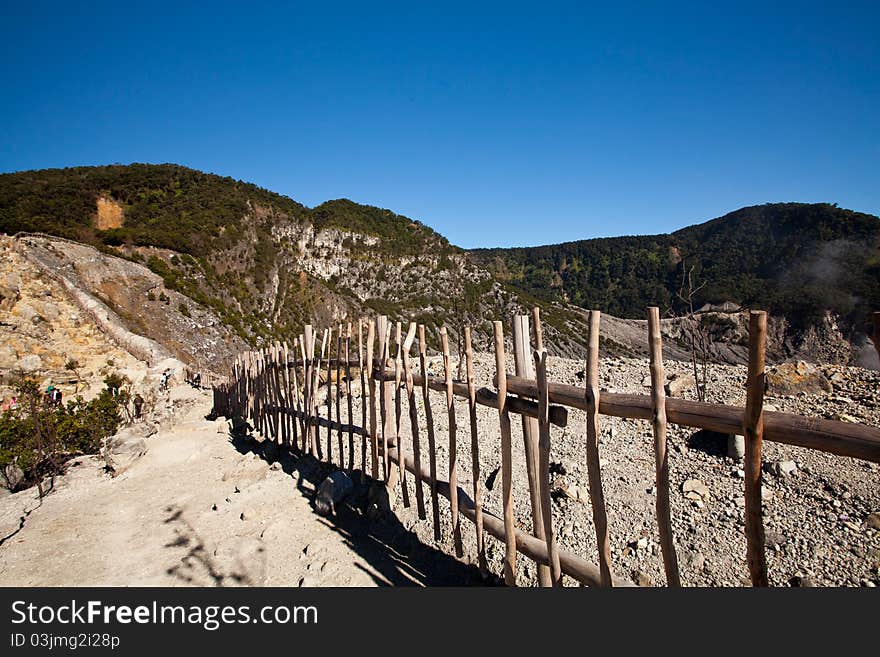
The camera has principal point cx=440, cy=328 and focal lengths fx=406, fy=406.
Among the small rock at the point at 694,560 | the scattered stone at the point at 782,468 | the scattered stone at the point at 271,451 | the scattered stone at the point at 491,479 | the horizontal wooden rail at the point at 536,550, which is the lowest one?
the scattered stone at the point at 271,451

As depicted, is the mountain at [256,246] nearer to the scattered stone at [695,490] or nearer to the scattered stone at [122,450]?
the scattered stone at [122,450]

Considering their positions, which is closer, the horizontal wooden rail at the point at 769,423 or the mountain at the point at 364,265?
the horizontal wooden rail at the point at 769,423

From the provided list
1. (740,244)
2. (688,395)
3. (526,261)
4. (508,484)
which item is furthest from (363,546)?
(526,261)

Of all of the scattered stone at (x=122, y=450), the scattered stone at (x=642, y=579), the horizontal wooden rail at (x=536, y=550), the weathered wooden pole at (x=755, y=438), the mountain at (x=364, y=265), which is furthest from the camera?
the mountain at (x=364, y=265)

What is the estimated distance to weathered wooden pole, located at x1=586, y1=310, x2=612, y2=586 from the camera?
224 cm

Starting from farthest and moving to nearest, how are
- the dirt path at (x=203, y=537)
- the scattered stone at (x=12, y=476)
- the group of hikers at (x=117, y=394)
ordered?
1. the group of hikers at (x=117, y=394)
2. the scattered stone at (x=12, y=476)
3. the dirt path at (x=203, y=537)

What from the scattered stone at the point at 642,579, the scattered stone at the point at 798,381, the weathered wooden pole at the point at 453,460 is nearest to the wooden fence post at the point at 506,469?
the weathered wooden pole at the point at 453,460

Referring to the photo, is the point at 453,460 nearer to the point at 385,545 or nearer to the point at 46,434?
the point at 385,545

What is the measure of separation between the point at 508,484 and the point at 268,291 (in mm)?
47265

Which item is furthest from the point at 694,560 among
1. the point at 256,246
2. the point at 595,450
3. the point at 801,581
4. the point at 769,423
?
the point at 256,246

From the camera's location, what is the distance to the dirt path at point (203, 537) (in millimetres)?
3531

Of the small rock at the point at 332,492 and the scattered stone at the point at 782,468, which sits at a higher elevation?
the scattered stone at the point at 782,468

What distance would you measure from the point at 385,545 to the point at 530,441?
196 cm

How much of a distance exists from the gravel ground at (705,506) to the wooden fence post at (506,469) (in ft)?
1.45
